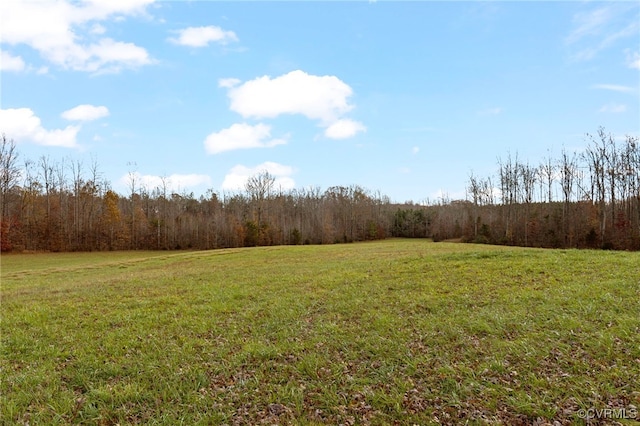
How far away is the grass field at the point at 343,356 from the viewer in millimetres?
3801

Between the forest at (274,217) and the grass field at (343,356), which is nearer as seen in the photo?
the grass field at (343,356)

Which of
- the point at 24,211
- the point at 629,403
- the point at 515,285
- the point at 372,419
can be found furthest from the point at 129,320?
the point at 24,211

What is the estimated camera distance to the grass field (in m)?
3.80

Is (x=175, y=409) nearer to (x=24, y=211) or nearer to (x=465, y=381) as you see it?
(x=465, y=381)

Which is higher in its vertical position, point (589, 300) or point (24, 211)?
point (24, 211)

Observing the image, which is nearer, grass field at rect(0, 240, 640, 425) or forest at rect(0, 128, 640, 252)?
grass field at rect(0, 240, 640, 425)

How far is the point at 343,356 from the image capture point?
199 inches

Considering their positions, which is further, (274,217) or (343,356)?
(274,217)

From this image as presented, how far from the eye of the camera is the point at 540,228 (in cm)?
3991

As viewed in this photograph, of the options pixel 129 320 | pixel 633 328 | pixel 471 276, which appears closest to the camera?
pixel 633 328

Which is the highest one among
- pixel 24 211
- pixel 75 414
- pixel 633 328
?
pixel 24 211

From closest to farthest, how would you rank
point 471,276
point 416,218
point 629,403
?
point 629,403 → point 471,276 → point 416,218

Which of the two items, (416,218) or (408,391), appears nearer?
(408,391)

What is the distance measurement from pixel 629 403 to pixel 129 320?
8020 mm
